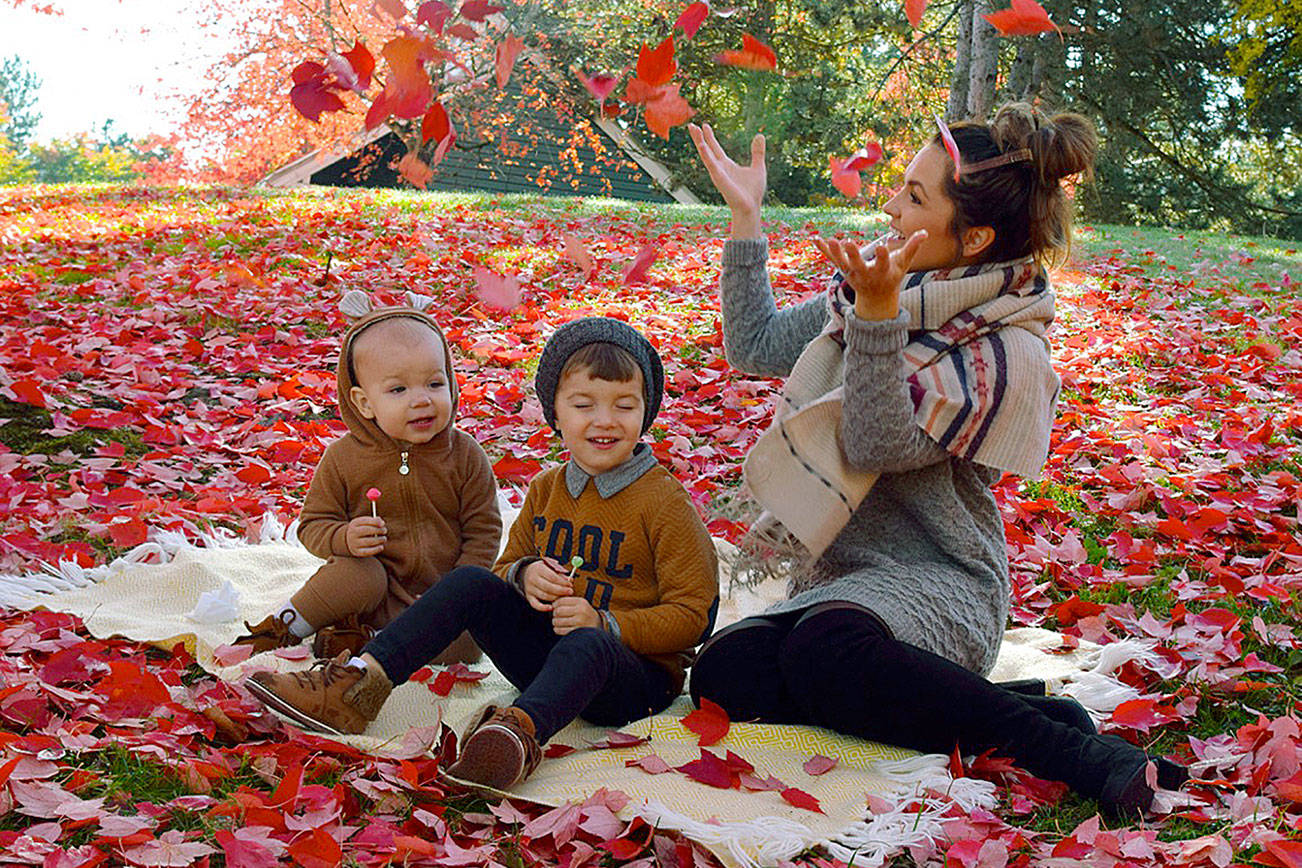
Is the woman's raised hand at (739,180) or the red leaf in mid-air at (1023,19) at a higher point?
the red leaf in mid-air at (1023,19)

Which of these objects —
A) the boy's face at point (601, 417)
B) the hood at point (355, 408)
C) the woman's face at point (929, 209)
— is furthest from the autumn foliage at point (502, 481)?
the woman's face at point (929, 209)

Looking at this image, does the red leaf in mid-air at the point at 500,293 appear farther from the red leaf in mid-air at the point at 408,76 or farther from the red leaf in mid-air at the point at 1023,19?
the red leaf in mid-air at the point at 1023,19

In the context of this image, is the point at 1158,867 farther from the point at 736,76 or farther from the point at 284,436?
the point at 736,76

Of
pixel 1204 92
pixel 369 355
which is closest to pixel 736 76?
pixel 1204 92

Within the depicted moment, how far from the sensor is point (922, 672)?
7.62 ft

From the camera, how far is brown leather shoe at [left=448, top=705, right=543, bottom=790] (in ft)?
6.97

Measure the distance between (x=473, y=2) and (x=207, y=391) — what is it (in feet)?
11.1

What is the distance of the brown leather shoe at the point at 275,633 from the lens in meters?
2.84

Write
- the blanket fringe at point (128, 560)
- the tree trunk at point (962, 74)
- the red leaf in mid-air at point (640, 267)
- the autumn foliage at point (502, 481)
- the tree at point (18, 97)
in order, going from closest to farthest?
the autumn foliage at point (502, 481) → the blanket fringe at point (128, 560) → the red leaf in mid-air at point (640, 267) → the tree trunk at point (962, 74) → the tree at point (18, 97)

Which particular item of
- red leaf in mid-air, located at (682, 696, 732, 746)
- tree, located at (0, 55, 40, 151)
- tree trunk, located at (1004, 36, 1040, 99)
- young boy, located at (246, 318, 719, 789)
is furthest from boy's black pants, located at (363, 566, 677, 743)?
tree, located at (0, 55, 40, 151)

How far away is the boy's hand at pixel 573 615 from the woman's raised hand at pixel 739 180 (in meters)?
1.02

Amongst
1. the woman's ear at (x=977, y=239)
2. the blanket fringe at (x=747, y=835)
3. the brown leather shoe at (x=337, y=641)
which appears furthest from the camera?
the brown leather shoe at (x=337, y=641)

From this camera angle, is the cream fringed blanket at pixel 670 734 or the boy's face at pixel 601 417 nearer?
the cream fringed blanket at pixel 670 734

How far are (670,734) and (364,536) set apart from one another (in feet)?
2.99
